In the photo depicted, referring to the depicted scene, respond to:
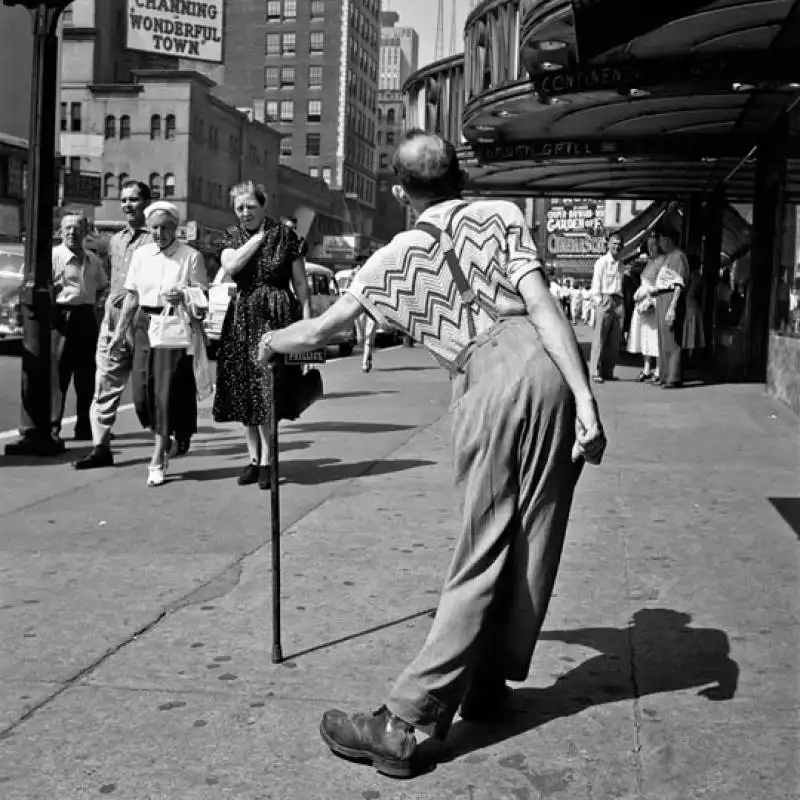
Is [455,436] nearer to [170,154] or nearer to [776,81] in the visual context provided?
[776,81]

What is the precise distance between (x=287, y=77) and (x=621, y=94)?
114208 mm

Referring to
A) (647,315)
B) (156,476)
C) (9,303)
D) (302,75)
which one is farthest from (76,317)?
(302,75)

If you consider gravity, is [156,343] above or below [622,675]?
above

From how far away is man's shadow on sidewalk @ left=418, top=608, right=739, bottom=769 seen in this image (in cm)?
346

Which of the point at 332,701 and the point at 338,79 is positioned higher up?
the point at 338,79

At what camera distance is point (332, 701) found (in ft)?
12.1

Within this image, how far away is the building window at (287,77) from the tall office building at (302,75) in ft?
0.33

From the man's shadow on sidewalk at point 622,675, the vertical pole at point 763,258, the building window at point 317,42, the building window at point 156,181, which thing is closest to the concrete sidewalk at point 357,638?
the man's shadow on sidewalk at point 622,675

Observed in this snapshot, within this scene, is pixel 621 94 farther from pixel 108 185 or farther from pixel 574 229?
A: pixel 108 185

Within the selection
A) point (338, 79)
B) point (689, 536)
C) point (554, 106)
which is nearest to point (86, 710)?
point (689, 536)

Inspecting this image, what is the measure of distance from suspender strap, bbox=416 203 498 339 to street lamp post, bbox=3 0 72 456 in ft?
19.5

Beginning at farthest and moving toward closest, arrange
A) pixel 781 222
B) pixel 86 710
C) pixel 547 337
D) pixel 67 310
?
pixel 781 222
pixel 67 310
pixel 86 710
pixel 547 337

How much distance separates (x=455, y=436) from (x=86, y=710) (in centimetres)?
138

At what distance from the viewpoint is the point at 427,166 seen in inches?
134
